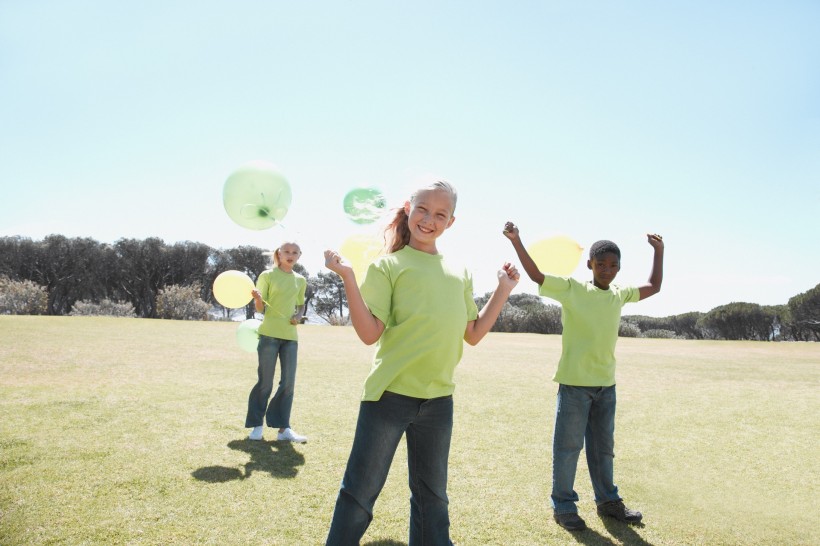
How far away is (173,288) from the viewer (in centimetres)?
3519

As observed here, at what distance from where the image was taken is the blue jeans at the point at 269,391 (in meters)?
5.79

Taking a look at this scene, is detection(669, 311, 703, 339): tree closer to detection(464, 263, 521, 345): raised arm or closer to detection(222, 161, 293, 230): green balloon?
detection(222, 161, 293, 230): green balloon

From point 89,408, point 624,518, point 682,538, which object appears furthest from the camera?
point 89,408

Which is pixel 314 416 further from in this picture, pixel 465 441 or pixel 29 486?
pixel 29 486

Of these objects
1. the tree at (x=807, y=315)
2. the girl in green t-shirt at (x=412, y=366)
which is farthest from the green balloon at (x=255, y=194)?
the tree at (x=807, y=315)

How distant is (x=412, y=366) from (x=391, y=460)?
1.42 feet

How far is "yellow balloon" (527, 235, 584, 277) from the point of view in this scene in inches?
168

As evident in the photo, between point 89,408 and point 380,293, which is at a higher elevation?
point 380,293

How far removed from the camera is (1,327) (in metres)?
17.0

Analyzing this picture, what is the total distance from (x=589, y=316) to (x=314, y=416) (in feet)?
13.7

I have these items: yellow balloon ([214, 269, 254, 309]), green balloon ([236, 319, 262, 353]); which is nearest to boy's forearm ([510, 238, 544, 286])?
yellow balloon ([214, 269, 254, 309])

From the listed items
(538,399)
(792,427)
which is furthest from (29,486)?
(792,427)

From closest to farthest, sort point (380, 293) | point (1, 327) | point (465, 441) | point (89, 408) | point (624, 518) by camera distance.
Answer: point (380, 293) < point (624, 518) < point (465, 441) < point (89, 408) < point (1, 327)

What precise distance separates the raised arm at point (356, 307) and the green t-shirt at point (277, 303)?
139 inches
